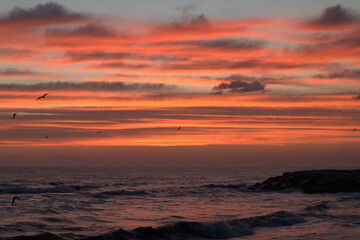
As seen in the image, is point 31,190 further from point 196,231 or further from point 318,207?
point 196,231

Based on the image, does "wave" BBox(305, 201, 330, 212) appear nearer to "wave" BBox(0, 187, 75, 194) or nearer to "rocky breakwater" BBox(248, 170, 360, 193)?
"rocky breakwater" BBox(248, 170, 360, 193)

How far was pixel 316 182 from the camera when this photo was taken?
182ft

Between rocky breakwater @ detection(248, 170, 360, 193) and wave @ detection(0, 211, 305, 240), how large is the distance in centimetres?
2565

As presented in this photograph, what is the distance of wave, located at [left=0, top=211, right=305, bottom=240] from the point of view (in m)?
23.4

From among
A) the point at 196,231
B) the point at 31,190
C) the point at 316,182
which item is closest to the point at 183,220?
the point at 196,231

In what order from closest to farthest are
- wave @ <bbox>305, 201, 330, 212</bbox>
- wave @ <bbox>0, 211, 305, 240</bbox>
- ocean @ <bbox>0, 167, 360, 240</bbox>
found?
wave @ <bbox>0, 211, 305, 240</bbox>
ocean @ <bbox>0, 167, 360, 240</bbox>
wave @ <bbox>305, 201, 330, 212</bbox>

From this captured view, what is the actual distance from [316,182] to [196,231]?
34.1 meters

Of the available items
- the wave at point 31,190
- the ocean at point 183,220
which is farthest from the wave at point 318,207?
the wave at point 31,190

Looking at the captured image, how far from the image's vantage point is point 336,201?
41.7m

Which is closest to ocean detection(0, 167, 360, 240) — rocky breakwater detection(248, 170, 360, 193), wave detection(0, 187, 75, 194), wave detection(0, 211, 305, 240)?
wave detection(0, 211, 305, 240)

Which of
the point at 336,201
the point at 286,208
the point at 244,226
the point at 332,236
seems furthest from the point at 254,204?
the point at 332,236

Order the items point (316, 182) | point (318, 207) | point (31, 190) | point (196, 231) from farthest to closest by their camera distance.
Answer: point (31, 190) < point (316, 182) < point (318, 207) < point (196, 231)

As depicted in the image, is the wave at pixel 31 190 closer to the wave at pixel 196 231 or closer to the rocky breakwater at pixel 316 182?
the rocky breakwater at pixel 316 182

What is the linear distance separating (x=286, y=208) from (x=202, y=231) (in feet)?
45.5
